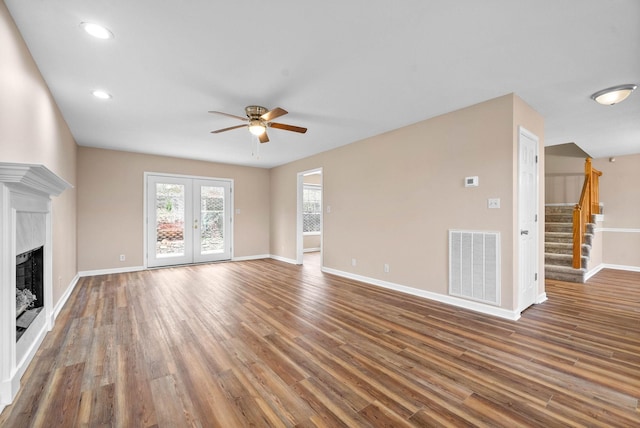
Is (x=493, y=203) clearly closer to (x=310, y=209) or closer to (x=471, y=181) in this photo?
(x=471, y=181)

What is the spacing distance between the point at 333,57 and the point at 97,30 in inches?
71.5

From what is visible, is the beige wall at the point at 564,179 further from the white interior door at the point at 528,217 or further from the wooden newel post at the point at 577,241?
the white interior door at the point at 528,217

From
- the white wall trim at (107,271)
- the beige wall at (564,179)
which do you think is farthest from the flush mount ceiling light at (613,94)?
the white wall trim at (107,271)

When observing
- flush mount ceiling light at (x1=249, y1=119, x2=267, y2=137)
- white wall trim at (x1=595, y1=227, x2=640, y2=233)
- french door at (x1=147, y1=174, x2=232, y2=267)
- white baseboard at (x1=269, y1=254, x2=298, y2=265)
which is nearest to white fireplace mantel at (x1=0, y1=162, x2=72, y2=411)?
flush mount ceiling light at (x1=249, y1=119, x2=267, y2=137)

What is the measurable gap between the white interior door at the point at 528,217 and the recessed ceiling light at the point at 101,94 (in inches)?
188

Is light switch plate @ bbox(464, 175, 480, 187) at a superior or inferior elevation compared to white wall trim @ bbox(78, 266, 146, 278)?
superior

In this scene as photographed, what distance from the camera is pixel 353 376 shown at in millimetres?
2062

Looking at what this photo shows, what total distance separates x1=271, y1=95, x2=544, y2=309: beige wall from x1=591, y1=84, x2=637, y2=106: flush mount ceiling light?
1.99 feet

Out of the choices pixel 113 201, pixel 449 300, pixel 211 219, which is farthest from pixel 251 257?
pixel 449 300

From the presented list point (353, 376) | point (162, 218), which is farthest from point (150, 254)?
point (353, 376)

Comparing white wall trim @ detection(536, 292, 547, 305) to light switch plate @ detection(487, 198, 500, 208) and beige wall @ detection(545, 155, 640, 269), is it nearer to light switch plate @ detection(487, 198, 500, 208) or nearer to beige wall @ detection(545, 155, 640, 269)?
light switch plate @ detection(487, 198, 500, 208)

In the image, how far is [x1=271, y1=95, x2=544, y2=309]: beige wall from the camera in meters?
3.22

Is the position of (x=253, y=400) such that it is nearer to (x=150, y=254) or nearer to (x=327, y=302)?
(x=327, y=302)

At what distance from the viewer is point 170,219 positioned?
20.8ft
